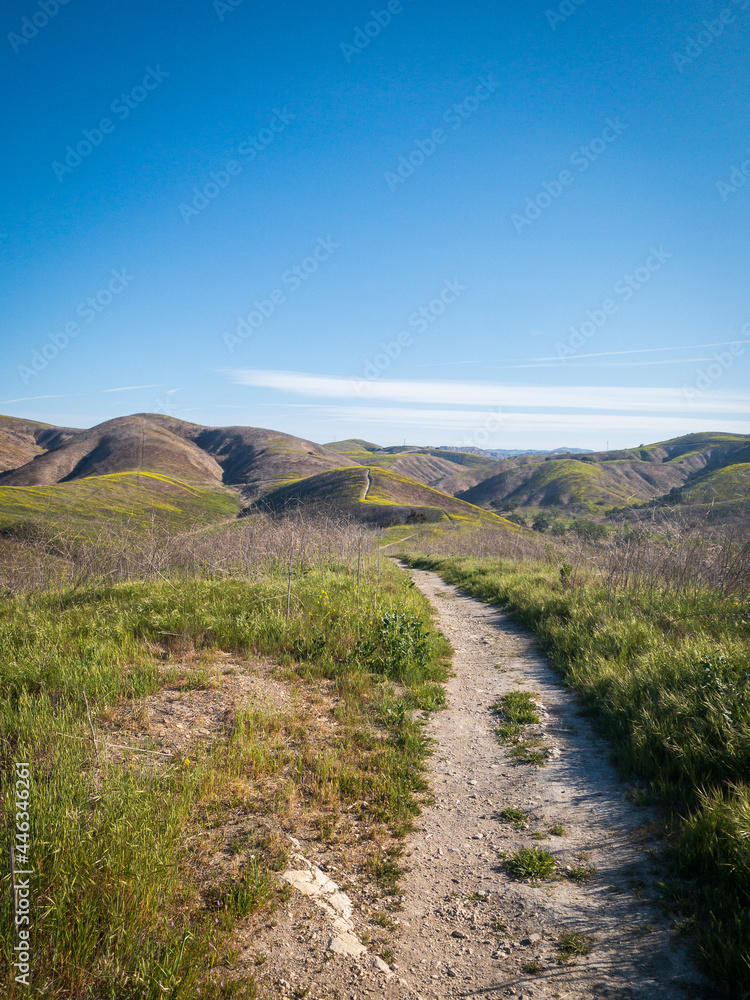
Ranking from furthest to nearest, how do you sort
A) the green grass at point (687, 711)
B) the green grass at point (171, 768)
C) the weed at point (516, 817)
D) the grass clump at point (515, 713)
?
1. the grass clump at point (515, 713)
2. the weed at point (516, 817)
3. the green grass at point (687, 711)
4. the green grass at point (171, 768)

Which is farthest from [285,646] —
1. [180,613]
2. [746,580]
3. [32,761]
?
[746,580]

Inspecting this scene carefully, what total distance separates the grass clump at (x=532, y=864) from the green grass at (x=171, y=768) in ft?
2.89

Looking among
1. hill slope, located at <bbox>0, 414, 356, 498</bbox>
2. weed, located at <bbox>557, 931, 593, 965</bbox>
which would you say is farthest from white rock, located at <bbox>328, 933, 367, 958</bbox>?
hill slope, located at <bbox>0, 414, 356, 498</bbox>

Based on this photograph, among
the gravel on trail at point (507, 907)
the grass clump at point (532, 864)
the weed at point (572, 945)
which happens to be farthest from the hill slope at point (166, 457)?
the weed at point (572, 945)

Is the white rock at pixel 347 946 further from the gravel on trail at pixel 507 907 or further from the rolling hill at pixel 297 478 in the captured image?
the rolling hill at pixel 297 478

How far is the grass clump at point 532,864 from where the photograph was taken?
357 centimetres

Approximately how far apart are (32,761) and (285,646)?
442 cm

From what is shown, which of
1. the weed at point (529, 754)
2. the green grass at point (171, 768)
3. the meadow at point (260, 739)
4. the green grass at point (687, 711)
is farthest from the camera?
the weed at point (529, 754)

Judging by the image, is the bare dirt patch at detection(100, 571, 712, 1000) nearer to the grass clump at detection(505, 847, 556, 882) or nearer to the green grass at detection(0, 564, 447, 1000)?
the grass clump at detection(505, 847, 556, 882)

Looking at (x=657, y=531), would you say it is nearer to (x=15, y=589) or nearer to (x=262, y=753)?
(x=262, y=753)

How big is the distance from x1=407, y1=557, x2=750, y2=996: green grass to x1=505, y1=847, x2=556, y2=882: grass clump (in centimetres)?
87

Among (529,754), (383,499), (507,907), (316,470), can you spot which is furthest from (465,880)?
(316,470)

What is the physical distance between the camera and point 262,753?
4.68 metres

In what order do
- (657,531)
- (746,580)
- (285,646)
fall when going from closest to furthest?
(285,646) → (746,580) → (657,531)
